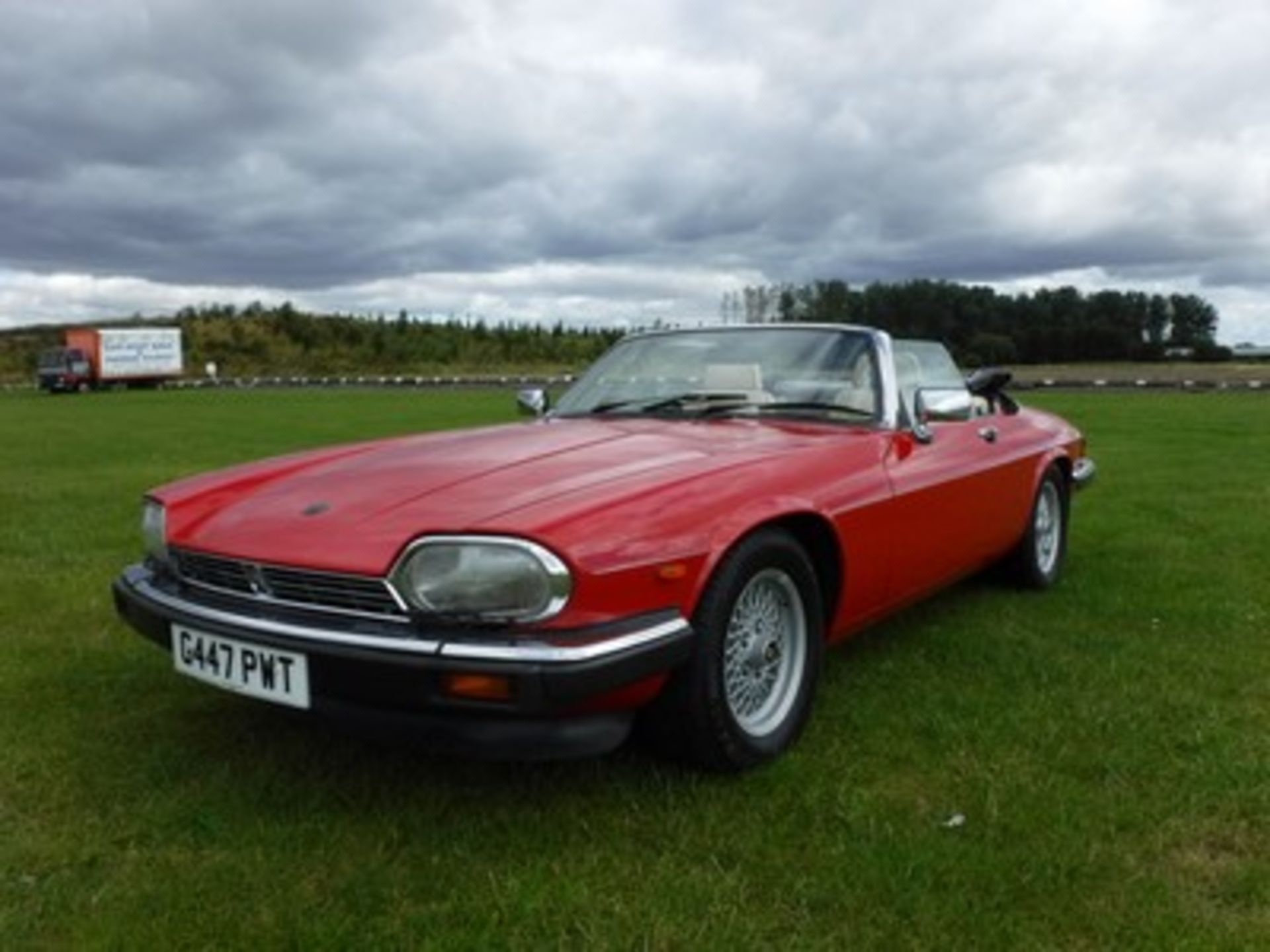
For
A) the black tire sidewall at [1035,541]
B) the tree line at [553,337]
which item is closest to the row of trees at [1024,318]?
the tree line at [553,337]

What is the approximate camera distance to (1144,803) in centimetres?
295

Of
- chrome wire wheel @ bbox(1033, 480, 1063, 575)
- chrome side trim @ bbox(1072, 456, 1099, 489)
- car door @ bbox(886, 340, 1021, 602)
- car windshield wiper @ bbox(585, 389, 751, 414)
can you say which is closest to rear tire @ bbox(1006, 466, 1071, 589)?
chrome wire wheel @ bbox(1033, 480, 1063, 575)

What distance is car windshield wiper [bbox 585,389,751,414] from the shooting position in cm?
404

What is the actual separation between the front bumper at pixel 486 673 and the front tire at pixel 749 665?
167 mm

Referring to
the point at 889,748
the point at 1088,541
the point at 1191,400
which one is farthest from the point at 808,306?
the point at 889,748

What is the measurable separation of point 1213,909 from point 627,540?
5.04 ft

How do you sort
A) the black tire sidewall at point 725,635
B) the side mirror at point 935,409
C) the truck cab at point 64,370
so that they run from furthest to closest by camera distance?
the truck cab at point 64,370
the side mirror at point 935,409
the black tire sidewall at point 725,635

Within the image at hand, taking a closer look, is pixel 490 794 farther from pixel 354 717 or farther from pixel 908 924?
pixel 908 924

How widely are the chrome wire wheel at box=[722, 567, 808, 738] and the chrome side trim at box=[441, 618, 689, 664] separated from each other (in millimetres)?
533

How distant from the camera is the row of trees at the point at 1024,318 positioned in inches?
1735

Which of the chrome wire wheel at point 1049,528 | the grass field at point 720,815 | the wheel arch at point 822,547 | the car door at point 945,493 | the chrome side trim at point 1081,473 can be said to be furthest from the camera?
the chrome side trim at point 1081,473

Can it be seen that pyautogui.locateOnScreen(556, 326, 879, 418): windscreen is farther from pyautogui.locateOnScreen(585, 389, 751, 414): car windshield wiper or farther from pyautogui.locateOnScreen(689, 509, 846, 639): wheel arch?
pyautogui.locateOnScreen(689, 509, 846, 639): wheel arch

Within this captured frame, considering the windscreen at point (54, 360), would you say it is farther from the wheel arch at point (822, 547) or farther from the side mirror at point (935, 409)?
the wheel arch at point (822, 547)

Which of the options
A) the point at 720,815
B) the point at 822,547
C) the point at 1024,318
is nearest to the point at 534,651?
the point at 720,815
